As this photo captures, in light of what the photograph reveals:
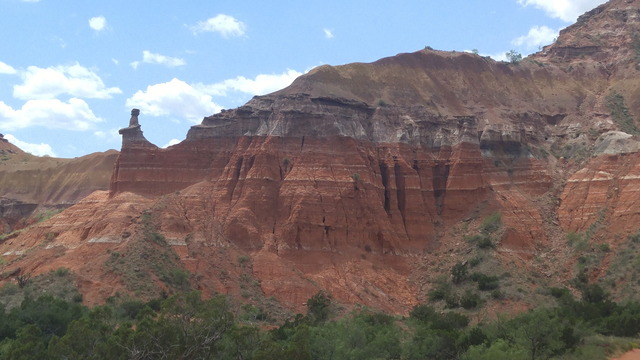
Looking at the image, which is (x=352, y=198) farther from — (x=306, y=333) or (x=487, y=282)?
(x=306, y=333)

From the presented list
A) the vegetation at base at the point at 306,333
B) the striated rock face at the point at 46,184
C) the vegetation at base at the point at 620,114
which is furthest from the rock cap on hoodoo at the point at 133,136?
the vegetation at base at the point at 620,114

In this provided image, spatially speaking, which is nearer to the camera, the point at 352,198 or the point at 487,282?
the point at 487,282

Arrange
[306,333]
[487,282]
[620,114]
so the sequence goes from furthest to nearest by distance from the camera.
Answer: [620,114] → [487,282] → [306,333]

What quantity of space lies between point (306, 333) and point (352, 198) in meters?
32.3

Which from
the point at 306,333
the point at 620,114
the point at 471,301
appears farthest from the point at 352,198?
the point at 620,114

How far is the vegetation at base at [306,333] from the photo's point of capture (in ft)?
123

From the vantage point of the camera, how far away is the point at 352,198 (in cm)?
7544

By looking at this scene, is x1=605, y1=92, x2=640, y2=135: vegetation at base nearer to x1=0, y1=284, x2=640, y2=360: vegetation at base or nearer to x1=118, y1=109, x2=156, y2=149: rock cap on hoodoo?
x1=0, y1=284, x2=640, y2=360: vegetation at base

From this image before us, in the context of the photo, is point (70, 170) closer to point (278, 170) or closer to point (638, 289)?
point (278, 170)

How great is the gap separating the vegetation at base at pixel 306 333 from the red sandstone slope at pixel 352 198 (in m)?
6.60

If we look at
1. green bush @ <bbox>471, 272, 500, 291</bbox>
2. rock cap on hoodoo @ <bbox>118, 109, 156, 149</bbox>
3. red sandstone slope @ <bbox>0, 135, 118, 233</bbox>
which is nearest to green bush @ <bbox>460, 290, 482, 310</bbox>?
green bush @ <bbox>471, 272, 500, 291</bbox>

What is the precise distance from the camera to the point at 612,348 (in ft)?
150

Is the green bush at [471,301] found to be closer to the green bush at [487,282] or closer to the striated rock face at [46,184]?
the green bush at [487,282]

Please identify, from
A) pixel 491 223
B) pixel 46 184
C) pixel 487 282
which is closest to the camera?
pixel 487 282
